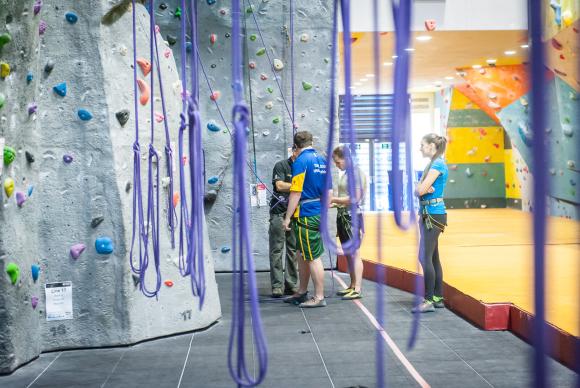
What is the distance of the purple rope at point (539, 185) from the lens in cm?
94

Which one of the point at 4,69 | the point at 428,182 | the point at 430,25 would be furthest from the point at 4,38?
the point at 430,25

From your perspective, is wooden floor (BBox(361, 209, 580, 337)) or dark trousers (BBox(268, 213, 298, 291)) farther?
dark trousers (BBox(268, 213, 298, 291))

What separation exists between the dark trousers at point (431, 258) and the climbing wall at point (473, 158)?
36.2 ft

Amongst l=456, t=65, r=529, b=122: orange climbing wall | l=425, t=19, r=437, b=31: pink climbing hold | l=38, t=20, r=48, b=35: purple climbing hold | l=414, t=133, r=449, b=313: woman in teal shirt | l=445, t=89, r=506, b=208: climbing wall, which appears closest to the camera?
l=38, t=20, r=48, b=35: purple climbing hold

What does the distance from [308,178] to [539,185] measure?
3.93 meters

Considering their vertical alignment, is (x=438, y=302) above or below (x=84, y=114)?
below

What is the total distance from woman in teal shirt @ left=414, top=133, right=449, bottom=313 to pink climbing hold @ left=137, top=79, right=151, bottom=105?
160 cm

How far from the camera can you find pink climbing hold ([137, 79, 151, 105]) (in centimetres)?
415

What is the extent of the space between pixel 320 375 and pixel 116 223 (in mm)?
1341

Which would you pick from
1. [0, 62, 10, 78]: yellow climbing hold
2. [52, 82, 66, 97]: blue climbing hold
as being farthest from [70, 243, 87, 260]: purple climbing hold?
[0, 62, 10, 78]: yellow climbing hold

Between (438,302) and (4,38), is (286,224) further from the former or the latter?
(4,38)

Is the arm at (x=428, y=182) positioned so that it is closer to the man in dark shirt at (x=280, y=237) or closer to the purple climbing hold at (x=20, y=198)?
the man in dark shirt at (x=280, y=237)

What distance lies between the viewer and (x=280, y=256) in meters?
5.78

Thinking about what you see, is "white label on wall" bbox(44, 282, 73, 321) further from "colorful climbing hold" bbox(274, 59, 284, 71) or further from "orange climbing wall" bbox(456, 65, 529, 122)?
"orange climbing wall" bbox(456, 65, 529, 122)
